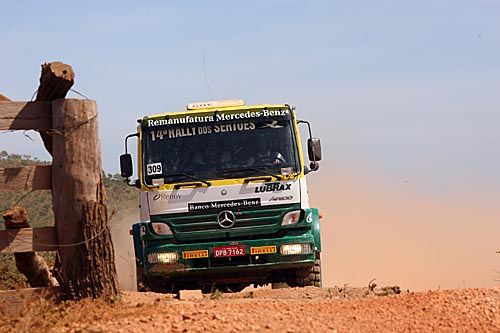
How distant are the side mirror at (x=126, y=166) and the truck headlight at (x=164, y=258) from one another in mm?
1250

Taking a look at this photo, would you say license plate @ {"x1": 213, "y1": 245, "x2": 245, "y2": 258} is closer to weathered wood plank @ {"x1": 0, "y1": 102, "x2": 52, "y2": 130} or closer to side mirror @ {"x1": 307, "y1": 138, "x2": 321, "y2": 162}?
side mirror @ {"x1": 307, "y1": 138, "x2": 321, "y2": 162}

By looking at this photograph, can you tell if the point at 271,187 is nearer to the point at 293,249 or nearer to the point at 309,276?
the point at 293,249

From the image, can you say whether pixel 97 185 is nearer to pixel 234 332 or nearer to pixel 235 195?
pixel 234 332

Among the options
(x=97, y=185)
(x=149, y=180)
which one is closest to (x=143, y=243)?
(x=149, y=180)

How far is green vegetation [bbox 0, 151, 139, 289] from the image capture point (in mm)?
12586

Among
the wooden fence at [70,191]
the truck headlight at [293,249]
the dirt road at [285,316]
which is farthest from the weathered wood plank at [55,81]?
the truck headlight at [293,249]

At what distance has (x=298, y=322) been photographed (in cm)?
866

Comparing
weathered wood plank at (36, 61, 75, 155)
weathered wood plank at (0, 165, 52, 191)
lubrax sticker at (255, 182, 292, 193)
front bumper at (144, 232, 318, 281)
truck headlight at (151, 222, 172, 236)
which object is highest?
weathered wood plank at (36, 61, 75, 155)

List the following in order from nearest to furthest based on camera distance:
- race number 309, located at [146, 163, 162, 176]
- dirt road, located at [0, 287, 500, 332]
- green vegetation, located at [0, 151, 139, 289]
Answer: dirt road, located at [0, 287, 500, 332]
green vegetation, located at [0, 151, 139, 289]
race number 309, located at [146, 163, 162, 176]

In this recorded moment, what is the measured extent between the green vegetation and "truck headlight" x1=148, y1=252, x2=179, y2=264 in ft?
2.90

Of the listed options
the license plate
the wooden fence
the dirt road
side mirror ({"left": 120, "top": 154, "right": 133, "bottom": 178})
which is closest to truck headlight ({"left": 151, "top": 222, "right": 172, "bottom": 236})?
the license plate

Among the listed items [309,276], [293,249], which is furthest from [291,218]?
[309,276]

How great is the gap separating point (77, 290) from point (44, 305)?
1.36 feet

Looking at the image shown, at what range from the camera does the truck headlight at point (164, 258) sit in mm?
14016
